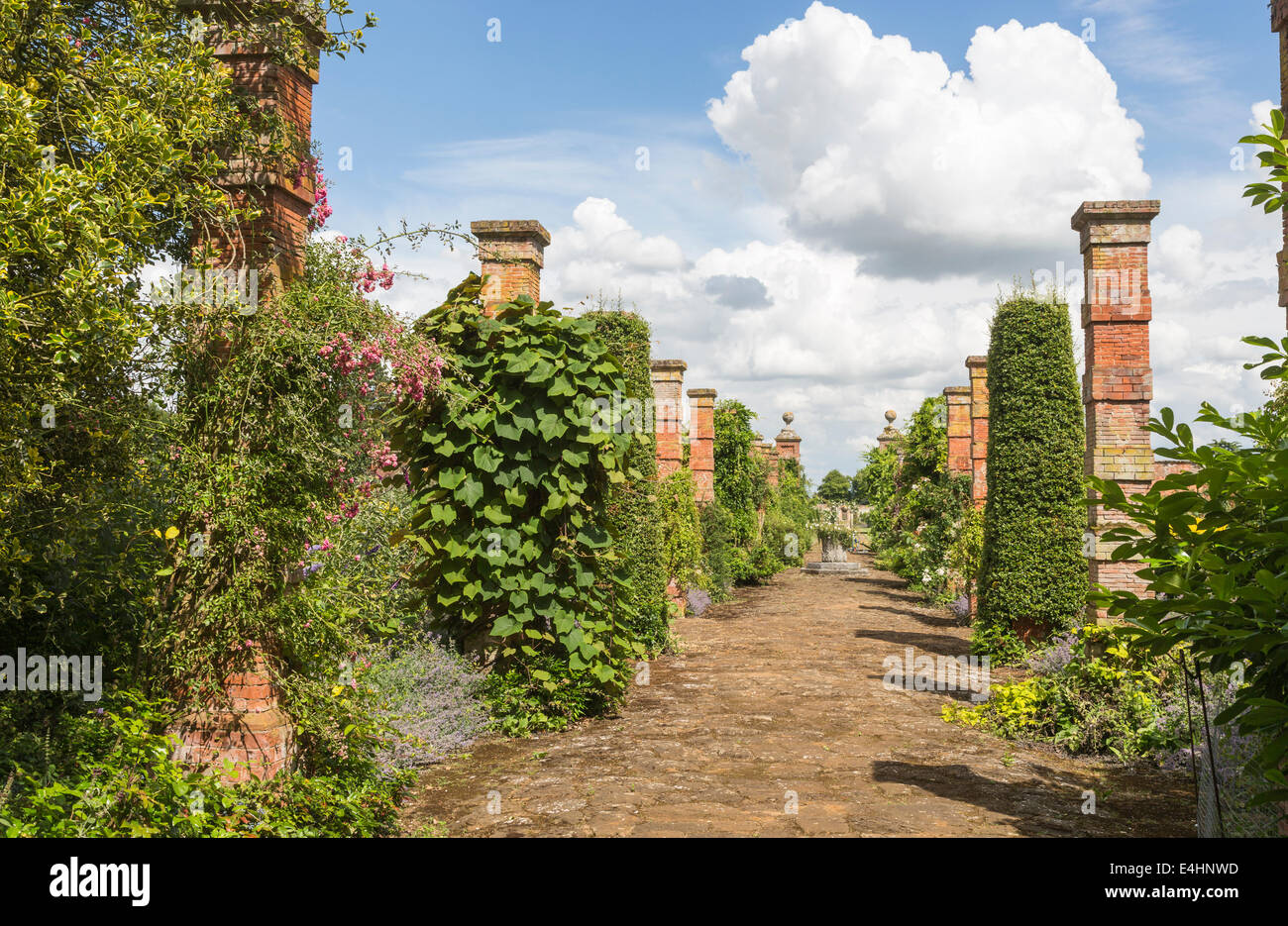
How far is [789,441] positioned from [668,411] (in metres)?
16.9

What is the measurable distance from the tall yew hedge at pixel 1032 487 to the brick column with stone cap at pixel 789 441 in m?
21.1

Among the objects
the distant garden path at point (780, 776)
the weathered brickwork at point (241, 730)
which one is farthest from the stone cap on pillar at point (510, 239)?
the weathered brickwork at point (241, 730)

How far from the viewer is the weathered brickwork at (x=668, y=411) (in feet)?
53.1

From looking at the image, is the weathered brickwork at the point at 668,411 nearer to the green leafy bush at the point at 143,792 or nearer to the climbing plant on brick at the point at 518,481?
the climbing plant on brick at the point at 518,481

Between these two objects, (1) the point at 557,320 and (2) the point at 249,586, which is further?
(1) the point at 557,320

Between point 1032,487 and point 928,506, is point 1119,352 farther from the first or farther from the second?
point 928,506

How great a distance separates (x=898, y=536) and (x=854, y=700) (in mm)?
Answer: 16782

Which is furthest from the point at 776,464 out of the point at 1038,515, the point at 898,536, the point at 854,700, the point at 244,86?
the point at 244,86

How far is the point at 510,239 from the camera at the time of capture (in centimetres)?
906

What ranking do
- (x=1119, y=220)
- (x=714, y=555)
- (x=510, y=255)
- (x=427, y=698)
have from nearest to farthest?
1. (x=427, y=698)
2. (x=510, y=255)
3. (x=1119, y=220)
4. (x=714, y=555)

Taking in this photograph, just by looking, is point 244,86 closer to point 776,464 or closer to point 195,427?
point 195,427

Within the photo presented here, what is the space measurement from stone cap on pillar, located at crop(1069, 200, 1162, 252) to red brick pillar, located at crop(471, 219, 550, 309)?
6125 mm

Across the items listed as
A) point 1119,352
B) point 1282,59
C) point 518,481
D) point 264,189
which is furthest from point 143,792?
point 1119,352

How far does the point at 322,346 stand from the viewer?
463 centimetres
